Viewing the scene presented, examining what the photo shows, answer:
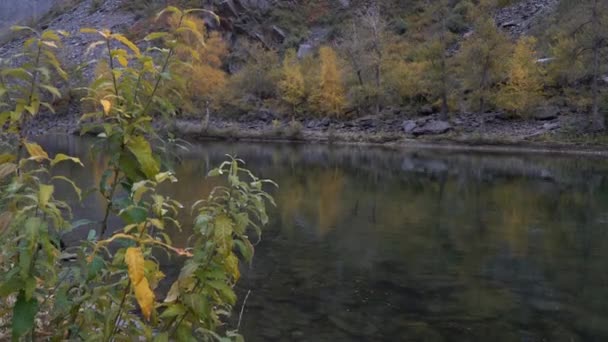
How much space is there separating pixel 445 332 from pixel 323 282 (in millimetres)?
2481

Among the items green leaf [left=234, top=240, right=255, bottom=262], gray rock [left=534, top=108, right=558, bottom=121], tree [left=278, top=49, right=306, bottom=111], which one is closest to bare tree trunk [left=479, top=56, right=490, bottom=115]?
gray rock [left=534, top=108, right=558, bottom=121]

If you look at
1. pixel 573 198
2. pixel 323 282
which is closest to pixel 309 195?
pixel 573 198

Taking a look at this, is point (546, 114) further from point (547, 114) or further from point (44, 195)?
point (44, 195)

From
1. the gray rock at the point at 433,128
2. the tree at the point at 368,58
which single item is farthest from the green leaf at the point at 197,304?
the tree at the point at 368,58

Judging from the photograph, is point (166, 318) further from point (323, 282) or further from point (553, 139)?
point (553, 139)

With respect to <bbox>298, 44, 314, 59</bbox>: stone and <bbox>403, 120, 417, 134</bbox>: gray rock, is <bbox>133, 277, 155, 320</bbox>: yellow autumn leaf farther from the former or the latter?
<bbox>298, 44, 314, 59</bbox>: stone

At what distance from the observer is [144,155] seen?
2.25 metres

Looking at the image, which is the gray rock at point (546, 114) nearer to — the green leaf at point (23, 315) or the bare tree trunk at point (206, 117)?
the bare tree trunk at point (206, 117)

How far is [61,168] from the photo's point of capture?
23.4 m

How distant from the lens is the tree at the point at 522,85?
140 ft

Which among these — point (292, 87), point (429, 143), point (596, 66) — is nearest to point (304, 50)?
point (292, 87)

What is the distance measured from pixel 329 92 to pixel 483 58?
15.2m

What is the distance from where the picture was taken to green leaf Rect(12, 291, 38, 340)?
6.48 ft

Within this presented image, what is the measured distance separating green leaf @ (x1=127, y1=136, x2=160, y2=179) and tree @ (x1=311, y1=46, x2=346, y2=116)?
2054 inches
